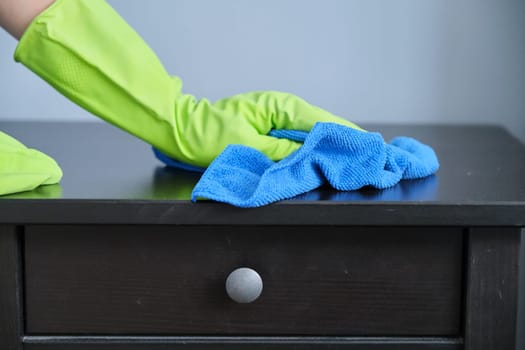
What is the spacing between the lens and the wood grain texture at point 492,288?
836mm

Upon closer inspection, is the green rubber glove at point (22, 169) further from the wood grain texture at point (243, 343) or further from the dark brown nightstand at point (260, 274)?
the wood grain texture at point (243, 343)

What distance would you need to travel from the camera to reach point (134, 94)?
92 centimetres

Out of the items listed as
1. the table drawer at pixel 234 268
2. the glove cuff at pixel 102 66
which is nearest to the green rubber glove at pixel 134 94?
the glove cuff at pixel 102 66

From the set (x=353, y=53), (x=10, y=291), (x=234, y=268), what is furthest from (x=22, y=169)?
(x=353, y=53)

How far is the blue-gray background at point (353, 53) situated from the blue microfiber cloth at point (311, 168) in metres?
0.51

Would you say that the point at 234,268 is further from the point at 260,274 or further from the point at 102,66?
the point at 102,66

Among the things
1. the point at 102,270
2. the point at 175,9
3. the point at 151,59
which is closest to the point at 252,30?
the point at 175,9

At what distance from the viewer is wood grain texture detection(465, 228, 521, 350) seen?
0.84 m

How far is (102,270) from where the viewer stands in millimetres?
851

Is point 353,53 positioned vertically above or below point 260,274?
above

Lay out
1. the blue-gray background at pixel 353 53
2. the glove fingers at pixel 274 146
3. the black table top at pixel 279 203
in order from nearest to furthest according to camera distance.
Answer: the black table top at pixel 279 203 < the glove fingers at pixel 274 146 < the blue-gray background at pixel 353 53

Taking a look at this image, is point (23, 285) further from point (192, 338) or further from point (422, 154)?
point (422, 154)

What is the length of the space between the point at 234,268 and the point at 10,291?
199mm

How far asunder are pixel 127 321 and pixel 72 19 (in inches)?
11.3
